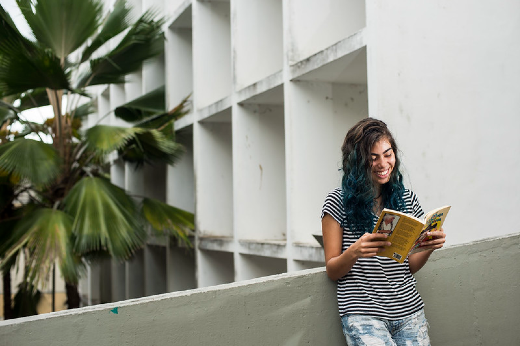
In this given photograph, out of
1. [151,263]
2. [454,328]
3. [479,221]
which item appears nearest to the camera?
[454,328]

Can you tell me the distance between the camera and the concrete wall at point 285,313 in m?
2.40

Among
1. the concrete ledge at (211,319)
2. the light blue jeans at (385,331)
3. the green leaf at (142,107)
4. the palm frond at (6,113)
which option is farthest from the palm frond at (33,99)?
the light blue jeans at (385,331)

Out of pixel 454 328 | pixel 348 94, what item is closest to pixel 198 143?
pixel 348 94

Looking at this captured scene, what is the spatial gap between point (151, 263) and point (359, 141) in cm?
944

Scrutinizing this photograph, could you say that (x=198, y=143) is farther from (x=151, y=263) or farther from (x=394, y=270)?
(x=394, y=270)

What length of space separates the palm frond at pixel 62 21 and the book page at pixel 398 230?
226 inches

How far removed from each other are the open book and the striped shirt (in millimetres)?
158

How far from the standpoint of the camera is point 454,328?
10.4ft

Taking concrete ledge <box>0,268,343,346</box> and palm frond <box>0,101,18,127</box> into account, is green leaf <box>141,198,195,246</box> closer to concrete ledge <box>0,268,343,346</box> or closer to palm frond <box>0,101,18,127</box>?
palm frond <box>0,101,18,127</box>

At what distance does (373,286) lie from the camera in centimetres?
242

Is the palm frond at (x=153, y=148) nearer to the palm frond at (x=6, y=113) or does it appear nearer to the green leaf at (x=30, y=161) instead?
the green leaf at (x=30, y=161)

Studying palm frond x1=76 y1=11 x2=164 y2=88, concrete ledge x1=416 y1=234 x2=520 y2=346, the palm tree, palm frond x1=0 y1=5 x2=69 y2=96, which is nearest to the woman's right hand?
concrete ledge x1=416 y1=234 x2=520 y2=346

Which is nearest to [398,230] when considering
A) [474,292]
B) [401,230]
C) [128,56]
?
[401,230]

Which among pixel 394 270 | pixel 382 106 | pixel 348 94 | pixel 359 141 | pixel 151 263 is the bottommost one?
pixel 151 263
